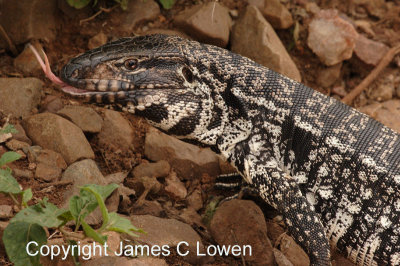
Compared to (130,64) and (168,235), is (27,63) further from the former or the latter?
(168,235)

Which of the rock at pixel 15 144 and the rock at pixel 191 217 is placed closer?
the rock at pixel 15 144

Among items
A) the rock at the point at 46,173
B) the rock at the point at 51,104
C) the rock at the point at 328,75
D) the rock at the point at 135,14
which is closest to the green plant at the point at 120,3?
the rock at the point at 135,14

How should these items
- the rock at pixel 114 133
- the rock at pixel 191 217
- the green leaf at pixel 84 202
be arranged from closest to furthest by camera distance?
the green leaf at pixel 84 202, the rock at pixel 191 217, the rock at pixel 114 133

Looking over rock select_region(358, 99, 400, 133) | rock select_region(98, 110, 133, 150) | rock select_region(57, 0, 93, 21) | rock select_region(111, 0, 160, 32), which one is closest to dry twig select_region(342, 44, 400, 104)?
rock select_region(358, 99, 400, 133)

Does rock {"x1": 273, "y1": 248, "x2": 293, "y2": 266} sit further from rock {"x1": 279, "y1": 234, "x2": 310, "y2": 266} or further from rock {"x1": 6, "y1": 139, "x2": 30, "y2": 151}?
rock {"x1": 6, "y1": 139, "x2": 30, "y2": 151}

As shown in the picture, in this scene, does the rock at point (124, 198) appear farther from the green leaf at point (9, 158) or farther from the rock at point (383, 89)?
the rock at point (383, 89)

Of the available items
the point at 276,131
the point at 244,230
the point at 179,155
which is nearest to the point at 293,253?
the point at 244,230

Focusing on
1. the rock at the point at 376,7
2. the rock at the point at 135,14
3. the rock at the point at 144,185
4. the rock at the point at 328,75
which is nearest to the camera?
the rock at the point at 144,185
